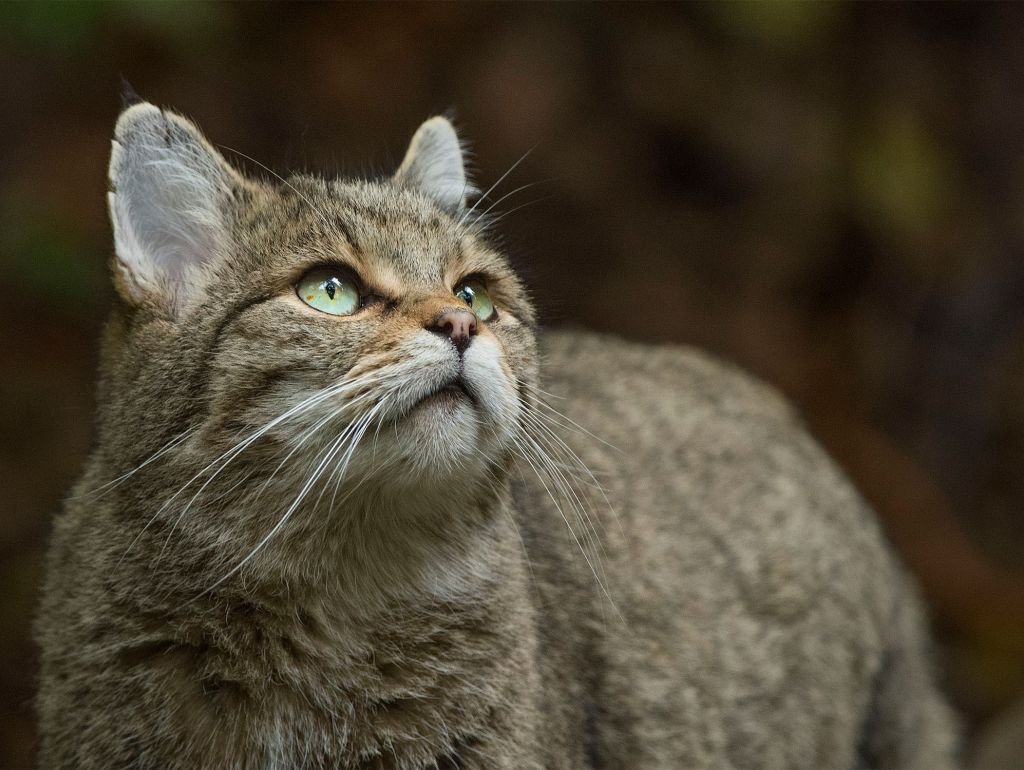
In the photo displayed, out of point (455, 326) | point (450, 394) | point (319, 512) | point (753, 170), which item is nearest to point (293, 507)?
point (319, 512)

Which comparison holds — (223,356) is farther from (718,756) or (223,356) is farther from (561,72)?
(561,72)

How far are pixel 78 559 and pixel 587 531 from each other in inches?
80.1

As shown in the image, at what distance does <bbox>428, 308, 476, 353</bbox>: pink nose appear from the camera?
364 cm

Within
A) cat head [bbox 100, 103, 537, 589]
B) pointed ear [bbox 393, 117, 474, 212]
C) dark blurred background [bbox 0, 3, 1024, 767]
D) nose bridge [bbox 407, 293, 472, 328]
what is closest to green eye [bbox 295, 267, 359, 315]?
cat head [bbox 100, 103, 537, 589]

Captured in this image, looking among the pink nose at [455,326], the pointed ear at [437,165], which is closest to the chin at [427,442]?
the pink nose at [455,326]

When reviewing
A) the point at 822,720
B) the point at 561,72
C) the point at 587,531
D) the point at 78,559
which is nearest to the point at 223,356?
the point at 78,559

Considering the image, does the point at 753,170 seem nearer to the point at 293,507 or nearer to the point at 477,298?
the point at 477,298

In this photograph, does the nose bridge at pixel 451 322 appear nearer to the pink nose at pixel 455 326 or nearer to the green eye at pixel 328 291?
the pink nose at pixel 455 326

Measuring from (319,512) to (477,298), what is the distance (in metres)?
1.06

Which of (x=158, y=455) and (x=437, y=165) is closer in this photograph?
(x=158, y=455)

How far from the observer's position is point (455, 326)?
11.9 feet

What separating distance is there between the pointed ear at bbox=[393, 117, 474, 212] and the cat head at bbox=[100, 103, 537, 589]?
428 mm

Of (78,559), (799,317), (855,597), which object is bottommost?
(78,559)

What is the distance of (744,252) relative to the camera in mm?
10367
